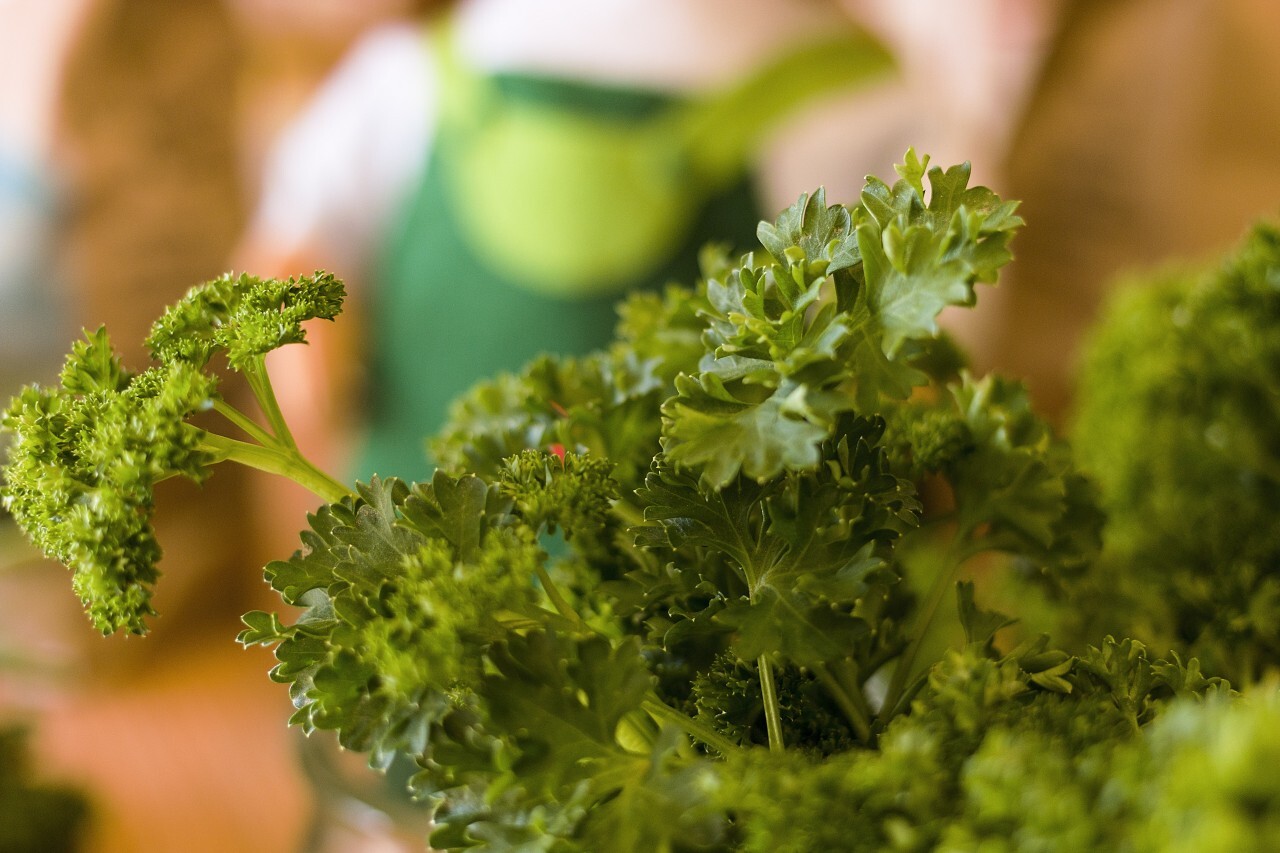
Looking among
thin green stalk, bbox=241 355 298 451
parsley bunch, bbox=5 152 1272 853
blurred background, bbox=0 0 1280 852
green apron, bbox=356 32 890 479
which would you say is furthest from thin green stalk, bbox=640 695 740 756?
green apron, bbox=356 32 890 479

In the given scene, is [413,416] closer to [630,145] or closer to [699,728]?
[630,145]

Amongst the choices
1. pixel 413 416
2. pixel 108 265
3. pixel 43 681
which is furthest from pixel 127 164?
pixel 43 681

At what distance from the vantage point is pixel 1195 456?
499 millimetres

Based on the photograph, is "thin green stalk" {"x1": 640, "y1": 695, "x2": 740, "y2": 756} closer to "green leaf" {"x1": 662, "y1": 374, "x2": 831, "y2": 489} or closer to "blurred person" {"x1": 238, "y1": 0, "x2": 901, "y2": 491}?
"green leaf" {"x1": 662, "y1": 374, "x2": 831, "y2": 489}

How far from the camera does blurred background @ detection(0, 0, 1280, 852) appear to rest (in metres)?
0.96

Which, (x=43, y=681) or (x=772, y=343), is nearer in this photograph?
(x=772, y=343)

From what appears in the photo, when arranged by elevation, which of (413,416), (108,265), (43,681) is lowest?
(43,681)

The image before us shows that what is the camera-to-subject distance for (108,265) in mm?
1182

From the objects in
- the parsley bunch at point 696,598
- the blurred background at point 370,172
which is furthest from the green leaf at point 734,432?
the blurred background at point 370,172

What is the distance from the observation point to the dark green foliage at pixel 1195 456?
411 mm

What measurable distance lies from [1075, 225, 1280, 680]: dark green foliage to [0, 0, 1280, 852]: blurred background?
211 mm

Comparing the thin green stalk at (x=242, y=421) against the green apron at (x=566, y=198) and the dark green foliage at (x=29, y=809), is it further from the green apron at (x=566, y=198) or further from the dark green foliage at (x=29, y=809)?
the green apron at (x=566, y=198)

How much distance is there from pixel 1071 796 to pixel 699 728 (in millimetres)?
94

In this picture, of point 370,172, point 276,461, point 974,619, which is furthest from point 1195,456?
point 370,172
